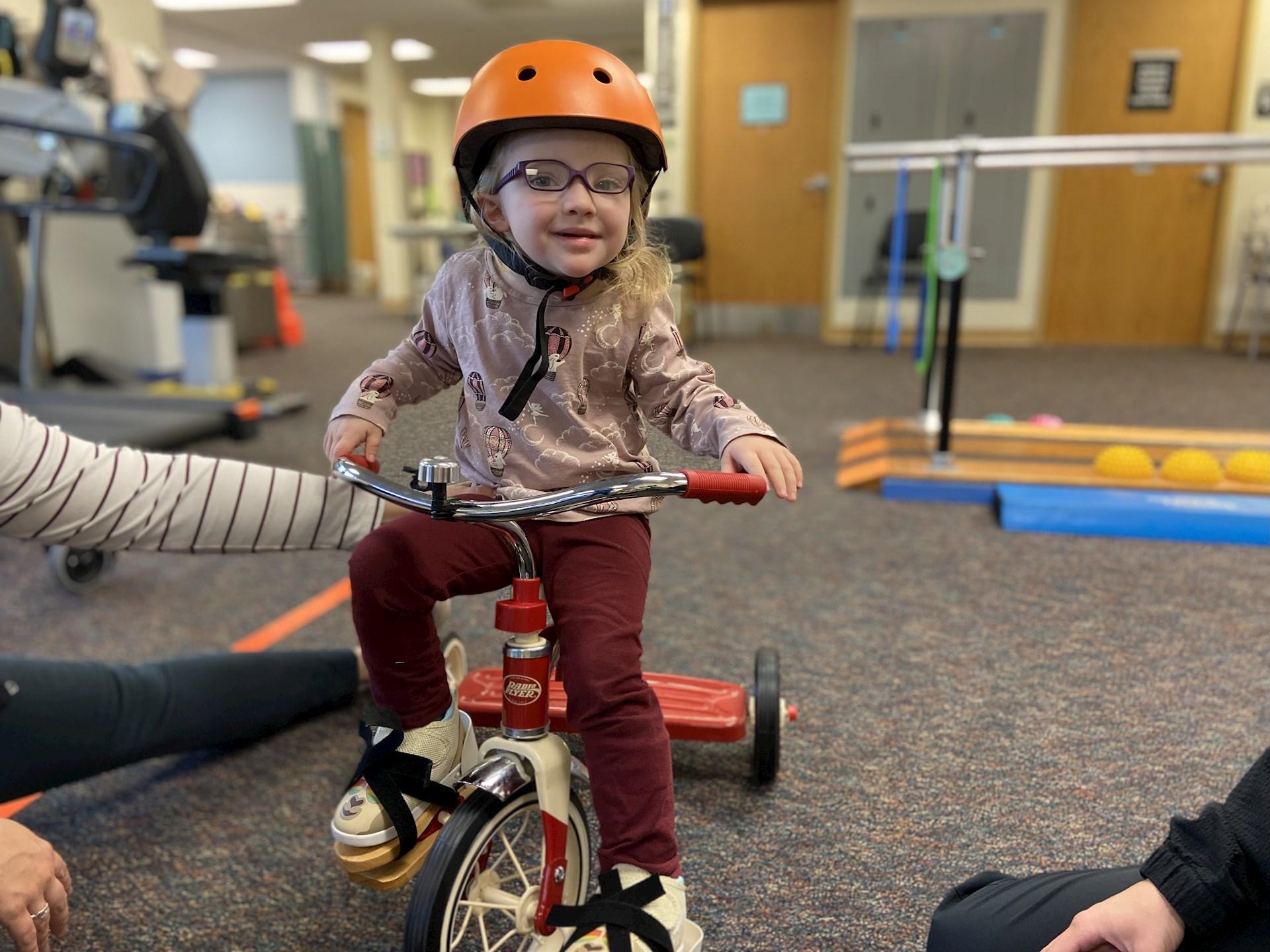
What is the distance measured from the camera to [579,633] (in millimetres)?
898

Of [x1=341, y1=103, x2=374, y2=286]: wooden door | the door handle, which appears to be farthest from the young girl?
[x1=341, y1=103, x2=374, y2=286]: wooden door

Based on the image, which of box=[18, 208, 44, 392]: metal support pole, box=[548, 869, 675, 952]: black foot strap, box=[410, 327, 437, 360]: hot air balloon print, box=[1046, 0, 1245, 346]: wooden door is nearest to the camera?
box=[548, 869, 675, 952]: black foot strap

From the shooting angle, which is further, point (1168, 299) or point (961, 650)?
point (1168, 299)

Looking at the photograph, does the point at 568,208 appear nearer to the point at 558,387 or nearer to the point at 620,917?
the point at 558,387

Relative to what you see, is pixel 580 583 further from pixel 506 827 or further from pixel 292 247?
pixel 292 247

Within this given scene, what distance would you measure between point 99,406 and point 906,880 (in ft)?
10.9

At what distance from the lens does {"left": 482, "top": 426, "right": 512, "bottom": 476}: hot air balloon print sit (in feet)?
3.23

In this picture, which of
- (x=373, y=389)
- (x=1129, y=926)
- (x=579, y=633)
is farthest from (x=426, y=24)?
(x=1129, y=926)

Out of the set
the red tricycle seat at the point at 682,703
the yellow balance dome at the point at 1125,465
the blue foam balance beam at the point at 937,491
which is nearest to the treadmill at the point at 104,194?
the red tricycle seat at the point at 682,703

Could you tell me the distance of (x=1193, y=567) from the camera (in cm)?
227

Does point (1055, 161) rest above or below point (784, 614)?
above

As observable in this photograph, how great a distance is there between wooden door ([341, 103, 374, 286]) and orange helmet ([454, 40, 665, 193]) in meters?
12.5

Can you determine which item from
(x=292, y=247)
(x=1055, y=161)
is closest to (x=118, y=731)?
(x=1055, y=161)

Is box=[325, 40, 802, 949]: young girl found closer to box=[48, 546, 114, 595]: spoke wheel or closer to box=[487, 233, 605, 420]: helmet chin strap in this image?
box=[487, 233, 605, 420]: helmet chin strap
